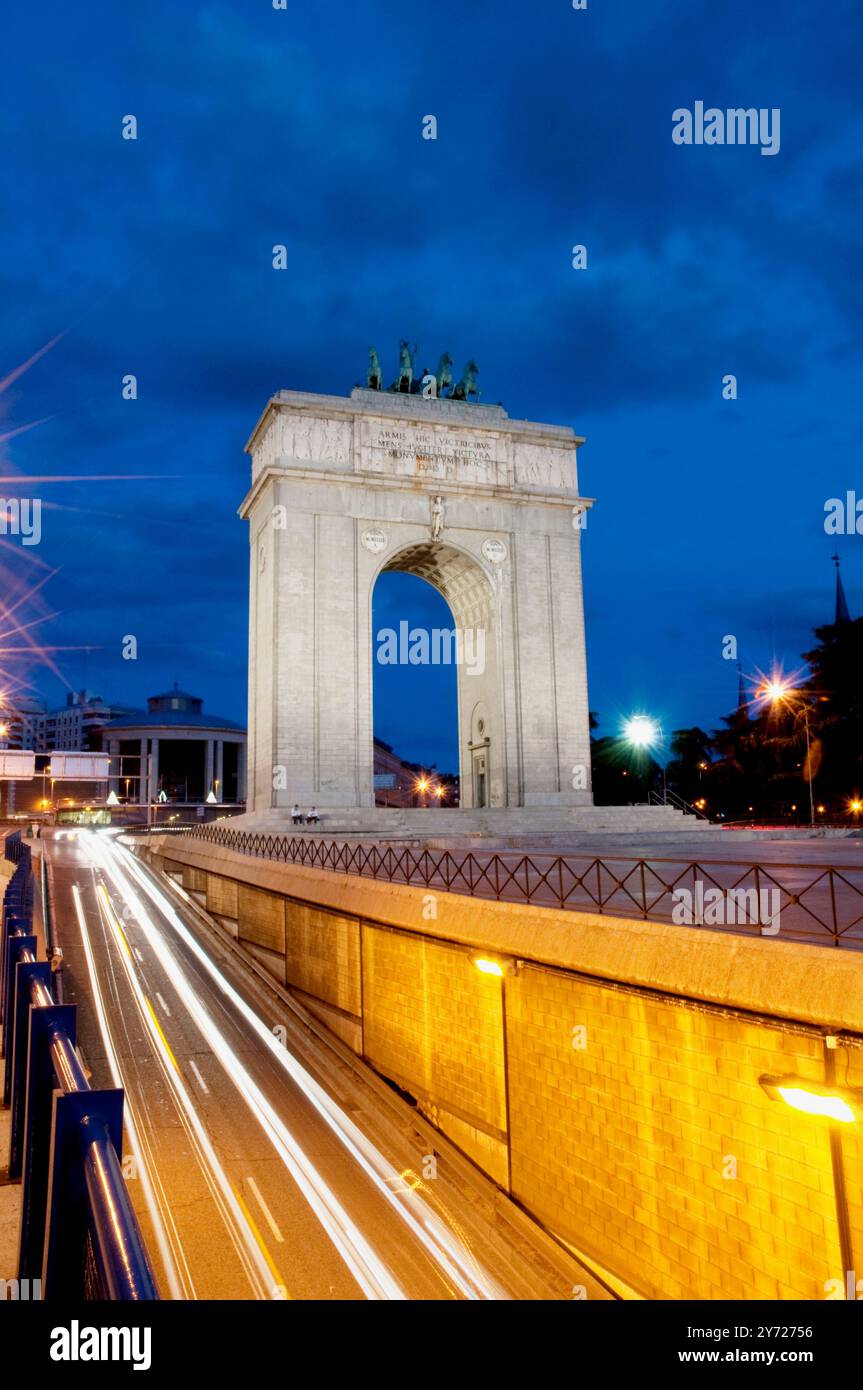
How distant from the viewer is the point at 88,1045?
21484 millimetres

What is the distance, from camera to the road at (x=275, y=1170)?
12555 millimetres

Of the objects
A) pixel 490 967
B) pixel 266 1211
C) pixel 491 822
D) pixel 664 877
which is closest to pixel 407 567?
pixel 491 822

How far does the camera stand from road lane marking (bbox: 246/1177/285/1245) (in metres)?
13.4

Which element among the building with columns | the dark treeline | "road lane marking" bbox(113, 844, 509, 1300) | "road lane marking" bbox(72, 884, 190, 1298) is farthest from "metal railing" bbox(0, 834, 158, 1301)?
the building with columns

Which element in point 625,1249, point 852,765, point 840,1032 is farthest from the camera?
point 852,765

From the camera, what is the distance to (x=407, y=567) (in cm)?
5309

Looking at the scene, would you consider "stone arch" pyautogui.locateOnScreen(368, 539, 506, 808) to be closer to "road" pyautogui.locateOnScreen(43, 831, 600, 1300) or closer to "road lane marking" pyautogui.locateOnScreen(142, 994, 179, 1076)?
"road" pyautogui.locateOnScreen(43, 831, 600, 1300)

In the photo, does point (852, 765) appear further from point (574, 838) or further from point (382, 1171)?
point (382, 1171)

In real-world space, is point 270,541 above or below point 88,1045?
Result: above
